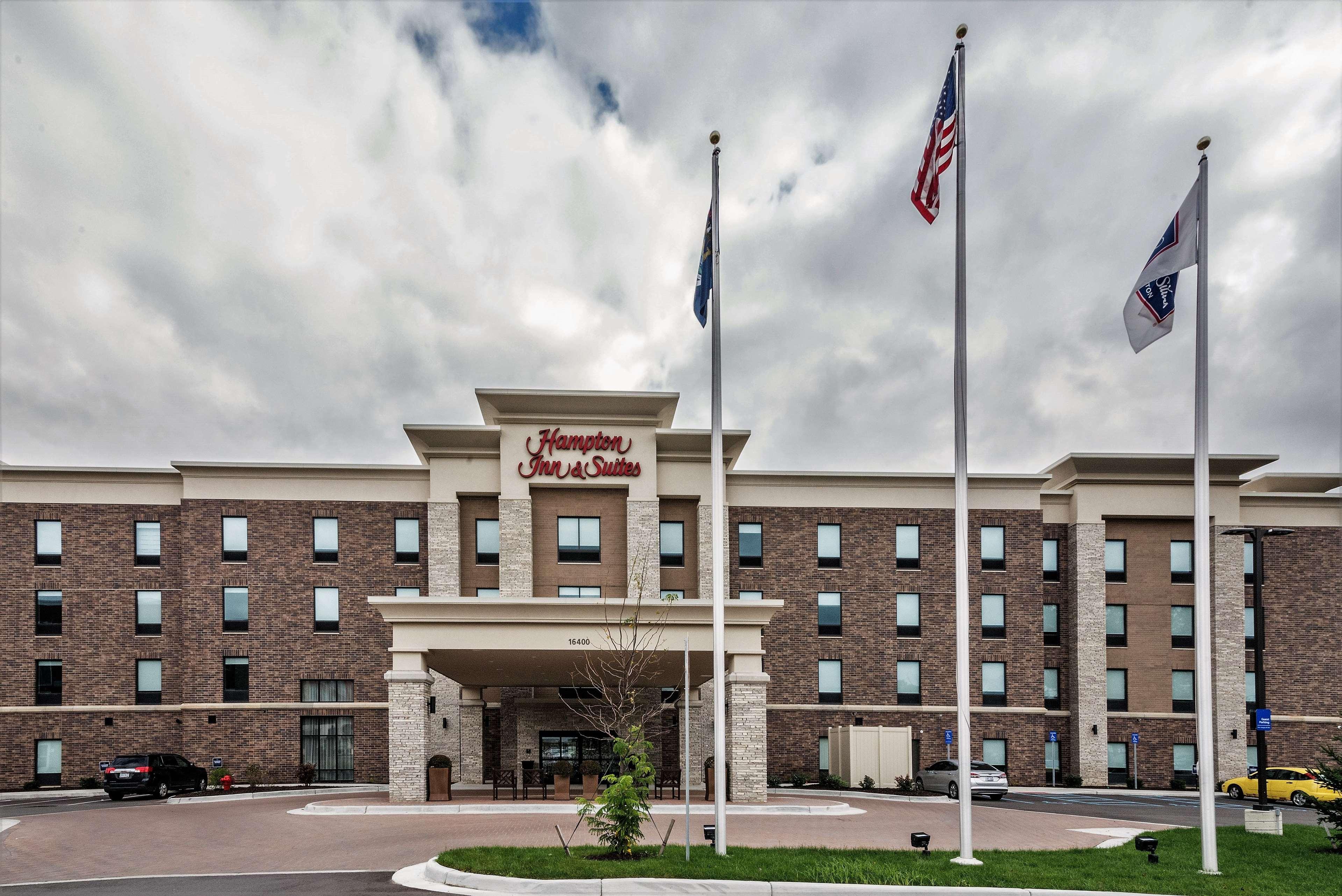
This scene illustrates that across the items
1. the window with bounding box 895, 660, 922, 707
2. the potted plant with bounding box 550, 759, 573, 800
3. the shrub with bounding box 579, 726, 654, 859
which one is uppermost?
the shrub with bounding box 579, 726, 654, 859

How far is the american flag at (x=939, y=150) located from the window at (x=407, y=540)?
27.6 m

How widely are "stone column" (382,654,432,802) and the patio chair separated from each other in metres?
1.90

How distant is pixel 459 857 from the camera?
15320 mm

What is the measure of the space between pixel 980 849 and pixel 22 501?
37.9 meters

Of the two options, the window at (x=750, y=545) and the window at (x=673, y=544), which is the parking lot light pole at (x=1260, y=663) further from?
the window at (x=673, y=544)

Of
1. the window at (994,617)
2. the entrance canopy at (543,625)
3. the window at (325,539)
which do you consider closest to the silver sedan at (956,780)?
the window at (994,617)

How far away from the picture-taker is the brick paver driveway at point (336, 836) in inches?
655

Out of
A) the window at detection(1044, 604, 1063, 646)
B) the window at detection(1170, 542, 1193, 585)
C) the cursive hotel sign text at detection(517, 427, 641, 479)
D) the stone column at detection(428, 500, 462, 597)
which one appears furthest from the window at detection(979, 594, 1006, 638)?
the stone column at detection(428, 500, 462, 597)

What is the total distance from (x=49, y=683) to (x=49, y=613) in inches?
107

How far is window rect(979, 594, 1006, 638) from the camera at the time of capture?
3978 centimetres

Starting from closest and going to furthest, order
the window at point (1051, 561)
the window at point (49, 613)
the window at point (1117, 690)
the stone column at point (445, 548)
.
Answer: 1. the stone column at point (445, 548)
2. the window at point (49, 613)
3. the window at point (1117, 690)
4. the window at point (1051, 561)

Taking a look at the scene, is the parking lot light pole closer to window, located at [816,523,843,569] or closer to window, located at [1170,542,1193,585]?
window, located at [1170,542,1193,585]

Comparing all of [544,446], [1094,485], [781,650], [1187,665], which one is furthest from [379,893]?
[1187,665]

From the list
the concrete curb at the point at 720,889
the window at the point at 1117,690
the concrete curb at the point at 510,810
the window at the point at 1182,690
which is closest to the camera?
the concrete curb at the point at 720,889
